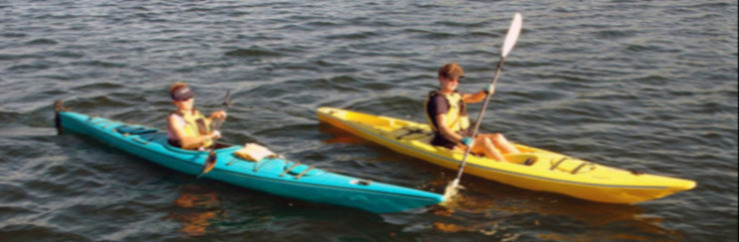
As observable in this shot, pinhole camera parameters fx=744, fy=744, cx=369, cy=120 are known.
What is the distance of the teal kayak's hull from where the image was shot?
21.1ft

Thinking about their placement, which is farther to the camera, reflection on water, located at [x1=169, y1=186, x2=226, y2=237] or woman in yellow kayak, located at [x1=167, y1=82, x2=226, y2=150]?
woman in yellow kayak, located at [x1=167, y1=82, x2=226, y2=150]

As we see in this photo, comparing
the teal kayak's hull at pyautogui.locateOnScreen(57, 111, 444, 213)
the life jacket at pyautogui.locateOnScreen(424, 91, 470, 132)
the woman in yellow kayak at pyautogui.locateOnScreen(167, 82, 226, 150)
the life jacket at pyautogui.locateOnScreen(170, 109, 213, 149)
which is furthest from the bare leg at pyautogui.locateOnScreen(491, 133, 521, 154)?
the life jacket at pyautogui.locateOnScreen(170, 109, 213, 149)

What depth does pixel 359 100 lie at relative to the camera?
10219mm

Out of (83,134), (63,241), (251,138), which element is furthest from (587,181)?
(83,134)

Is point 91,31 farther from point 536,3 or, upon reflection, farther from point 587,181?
point 587,181

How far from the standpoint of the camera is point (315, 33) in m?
14.1

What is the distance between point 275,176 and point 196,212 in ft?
2.64

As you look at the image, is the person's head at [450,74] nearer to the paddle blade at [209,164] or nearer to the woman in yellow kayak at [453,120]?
the woman in yellow kayak at [453,120]

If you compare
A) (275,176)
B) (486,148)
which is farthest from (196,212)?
(486,148)

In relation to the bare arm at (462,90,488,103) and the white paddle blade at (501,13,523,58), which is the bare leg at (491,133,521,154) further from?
the white paddle blade at (501,13,523,58)

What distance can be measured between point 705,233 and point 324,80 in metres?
6.14

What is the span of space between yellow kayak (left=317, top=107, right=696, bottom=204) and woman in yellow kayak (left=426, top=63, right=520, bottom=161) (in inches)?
3.8

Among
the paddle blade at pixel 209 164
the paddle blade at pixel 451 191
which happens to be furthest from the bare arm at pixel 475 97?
the paddle blade at pixel 209 164

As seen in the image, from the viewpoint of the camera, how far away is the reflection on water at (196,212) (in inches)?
262
